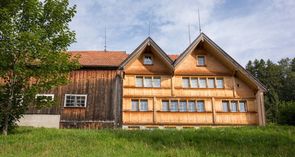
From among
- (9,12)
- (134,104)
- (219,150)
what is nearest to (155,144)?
(219,150)

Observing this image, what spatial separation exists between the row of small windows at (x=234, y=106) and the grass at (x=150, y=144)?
1118 centimetres

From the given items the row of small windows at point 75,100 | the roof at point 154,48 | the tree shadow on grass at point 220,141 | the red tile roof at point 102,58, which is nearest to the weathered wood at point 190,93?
the roof at point 154,48

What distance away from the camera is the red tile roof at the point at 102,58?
33.2 m

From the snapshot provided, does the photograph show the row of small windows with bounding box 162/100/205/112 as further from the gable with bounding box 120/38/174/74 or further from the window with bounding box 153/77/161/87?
the gable with bounding box 120/38/174/74

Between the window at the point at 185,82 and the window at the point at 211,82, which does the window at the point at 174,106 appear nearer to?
the window at the point at 185,82

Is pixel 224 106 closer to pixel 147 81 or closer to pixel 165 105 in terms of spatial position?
pixel 165 105

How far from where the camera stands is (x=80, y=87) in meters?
32.4

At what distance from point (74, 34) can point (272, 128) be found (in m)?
13.7

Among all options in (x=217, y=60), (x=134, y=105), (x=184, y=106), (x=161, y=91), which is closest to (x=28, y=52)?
(x=134, y=105)

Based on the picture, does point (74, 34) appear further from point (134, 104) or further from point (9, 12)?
point (134, 104)

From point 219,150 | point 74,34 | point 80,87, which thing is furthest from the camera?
point 80,87

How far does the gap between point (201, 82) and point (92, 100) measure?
32.4ft

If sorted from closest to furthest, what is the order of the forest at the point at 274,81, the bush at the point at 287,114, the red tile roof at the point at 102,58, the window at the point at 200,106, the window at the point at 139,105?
the bush at the point at 287,114, the window at the point at 139,105, the window at the point at 200,106, the red tile roof at the point at 102,58, the forest at the point at 274,81

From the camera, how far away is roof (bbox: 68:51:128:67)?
33.1 meters
